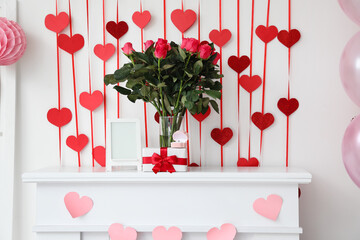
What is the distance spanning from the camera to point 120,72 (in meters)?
1.30

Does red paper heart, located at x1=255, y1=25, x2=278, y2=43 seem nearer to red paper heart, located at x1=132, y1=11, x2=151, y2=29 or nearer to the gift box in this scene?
red paper heart, located at x1=132, y1=11, x2=151, y2=29

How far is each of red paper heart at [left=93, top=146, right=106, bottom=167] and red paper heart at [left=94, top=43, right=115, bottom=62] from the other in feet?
1.26

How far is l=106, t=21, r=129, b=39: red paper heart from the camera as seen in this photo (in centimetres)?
153

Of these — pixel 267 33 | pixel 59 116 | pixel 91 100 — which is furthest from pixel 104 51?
pixel 267 33

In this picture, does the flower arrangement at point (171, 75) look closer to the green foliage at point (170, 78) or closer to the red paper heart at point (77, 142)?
the green foliage at point (170, 78)

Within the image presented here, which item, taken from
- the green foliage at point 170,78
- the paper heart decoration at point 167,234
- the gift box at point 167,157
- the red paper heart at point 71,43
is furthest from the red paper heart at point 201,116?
the red paper heart at point 71,43

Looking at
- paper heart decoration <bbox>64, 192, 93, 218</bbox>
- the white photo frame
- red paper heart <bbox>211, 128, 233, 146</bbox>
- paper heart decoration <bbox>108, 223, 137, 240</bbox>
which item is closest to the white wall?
red paper heart <bbox>211, 128, 233, 146</bbox>

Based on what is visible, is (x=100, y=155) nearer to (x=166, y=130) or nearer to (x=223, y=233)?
(x=166, y=130)

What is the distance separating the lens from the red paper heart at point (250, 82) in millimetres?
1495

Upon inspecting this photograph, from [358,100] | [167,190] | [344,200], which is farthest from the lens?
[344,200]

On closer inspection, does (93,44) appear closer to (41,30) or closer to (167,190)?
(41,30)

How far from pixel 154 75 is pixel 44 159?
25.2 inches

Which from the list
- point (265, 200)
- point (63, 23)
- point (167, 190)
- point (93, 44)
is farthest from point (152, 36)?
point (265, 200)

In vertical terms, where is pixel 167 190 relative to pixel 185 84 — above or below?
below
